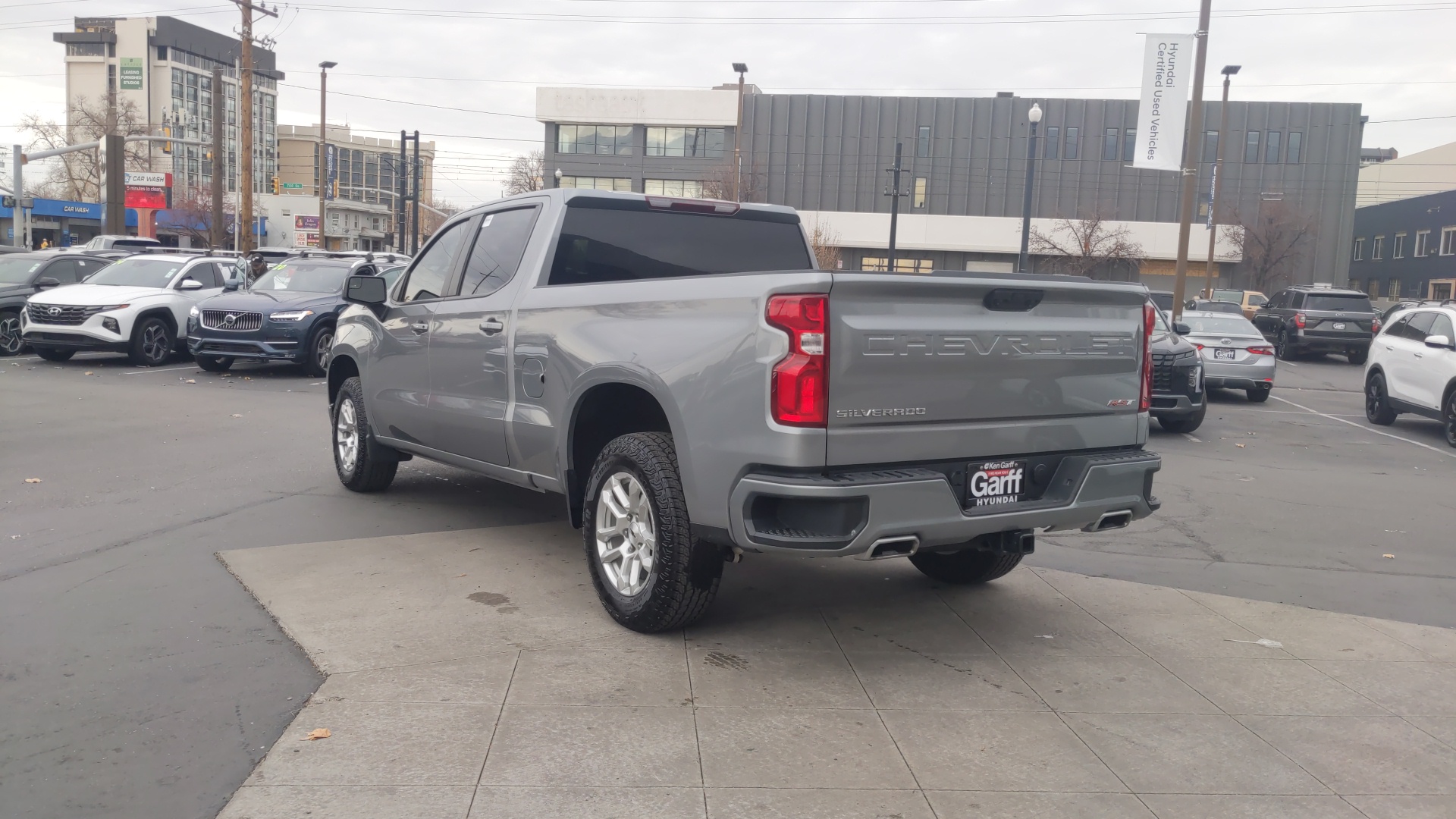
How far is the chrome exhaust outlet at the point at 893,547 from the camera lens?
4297 mm

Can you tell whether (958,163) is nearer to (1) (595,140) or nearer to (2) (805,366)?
(1) (595,140)

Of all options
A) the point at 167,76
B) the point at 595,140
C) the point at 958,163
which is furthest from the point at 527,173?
the point at 167,76

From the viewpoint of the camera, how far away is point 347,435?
324 inches

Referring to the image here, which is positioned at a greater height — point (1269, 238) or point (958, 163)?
point (958, 163)

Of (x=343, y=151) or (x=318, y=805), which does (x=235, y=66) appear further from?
(x=318, y=805)

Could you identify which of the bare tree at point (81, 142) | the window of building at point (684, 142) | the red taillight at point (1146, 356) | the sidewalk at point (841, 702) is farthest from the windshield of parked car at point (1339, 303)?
the bare tree at point (81, 142)

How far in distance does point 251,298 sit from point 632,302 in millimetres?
13325

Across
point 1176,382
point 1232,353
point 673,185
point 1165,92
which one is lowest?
Answer: point 1176,382

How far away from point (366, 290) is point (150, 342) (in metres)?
12.1

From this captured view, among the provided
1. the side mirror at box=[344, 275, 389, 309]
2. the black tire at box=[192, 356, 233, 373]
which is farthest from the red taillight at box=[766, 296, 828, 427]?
the black tire at box=[192, 356, 233, 373]

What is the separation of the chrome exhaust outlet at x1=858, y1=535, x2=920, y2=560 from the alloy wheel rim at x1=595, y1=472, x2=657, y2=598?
100 cm

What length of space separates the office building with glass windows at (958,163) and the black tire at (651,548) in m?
60.0

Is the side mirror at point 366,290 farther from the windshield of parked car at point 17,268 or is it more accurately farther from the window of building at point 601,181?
the window of building at point 601,181

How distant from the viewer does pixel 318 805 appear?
11.3ft
